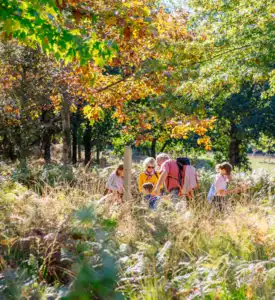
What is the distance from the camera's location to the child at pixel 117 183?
328 inches

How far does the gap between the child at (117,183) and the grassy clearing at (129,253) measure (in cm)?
180

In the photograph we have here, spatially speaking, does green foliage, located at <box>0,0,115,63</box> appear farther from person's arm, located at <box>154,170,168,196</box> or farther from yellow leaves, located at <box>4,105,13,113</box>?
yellow leaves, located at <box>4,105,13,113</box>

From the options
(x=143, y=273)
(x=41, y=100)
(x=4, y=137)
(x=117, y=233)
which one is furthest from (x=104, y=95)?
(x=4, y=137)

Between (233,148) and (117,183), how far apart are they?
58.6ft

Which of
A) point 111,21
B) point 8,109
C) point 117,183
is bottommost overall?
point 117,183

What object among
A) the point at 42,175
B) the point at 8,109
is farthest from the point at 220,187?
the point at 8,109

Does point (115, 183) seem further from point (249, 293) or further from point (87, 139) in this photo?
point (87, 139)

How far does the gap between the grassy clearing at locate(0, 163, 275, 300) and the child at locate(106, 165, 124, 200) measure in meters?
1.80

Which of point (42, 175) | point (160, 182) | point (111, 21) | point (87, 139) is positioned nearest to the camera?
point (111, 21)

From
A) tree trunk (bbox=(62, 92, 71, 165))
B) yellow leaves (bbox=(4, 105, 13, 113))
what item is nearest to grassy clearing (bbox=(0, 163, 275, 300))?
tree trunk (bbox=(62, 92, 71, 165))

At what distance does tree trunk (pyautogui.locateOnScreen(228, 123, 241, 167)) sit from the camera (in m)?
24.6

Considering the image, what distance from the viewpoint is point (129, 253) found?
188 inches

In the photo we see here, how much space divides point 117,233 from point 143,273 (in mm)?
919

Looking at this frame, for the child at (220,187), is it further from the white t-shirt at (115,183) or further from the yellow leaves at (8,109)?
the yellow leaves at (8,109)
